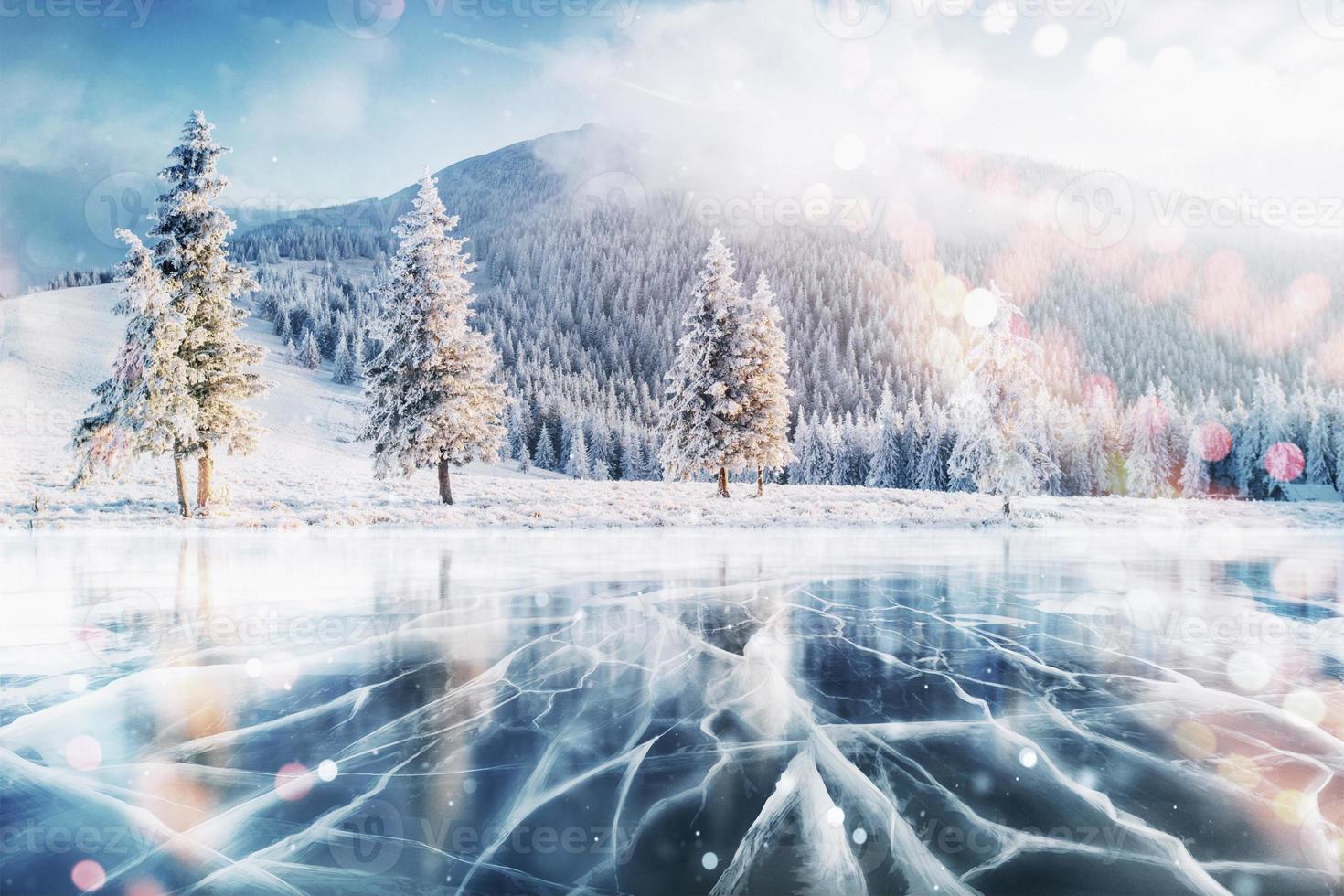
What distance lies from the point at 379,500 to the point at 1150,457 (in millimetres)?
83910

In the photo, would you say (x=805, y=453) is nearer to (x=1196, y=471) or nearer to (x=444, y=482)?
(x=1196, y=471)

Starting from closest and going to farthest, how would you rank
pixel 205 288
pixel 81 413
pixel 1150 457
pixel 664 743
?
pixel 664 743
pixel 205 288
pixel 81 413
pixel 1150 457

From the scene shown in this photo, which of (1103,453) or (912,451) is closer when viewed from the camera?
(1103,453)

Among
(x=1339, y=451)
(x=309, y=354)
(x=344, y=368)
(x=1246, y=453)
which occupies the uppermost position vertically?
(x=309, y=354)

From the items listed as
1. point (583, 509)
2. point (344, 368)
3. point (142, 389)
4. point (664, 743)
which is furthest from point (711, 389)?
point (344, 368)

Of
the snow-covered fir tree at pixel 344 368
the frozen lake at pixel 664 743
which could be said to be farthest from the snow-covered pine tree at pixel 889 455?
the frozen lake at pixel 664 743

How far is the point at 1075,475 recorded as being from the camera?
86188mm

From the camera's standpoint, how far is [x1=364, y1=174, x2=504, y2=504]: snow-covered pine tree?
2678cm

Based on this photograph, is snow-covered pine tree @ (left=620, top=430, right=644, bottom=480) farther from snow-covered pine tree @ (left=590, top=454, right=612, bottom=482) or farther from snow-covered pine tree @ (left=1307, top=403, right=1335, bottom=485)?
snow-covered pine tree @ (left=1307, top=403, right=1335, bottom=485)

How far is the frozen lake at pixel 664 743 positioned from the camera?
3.80 m

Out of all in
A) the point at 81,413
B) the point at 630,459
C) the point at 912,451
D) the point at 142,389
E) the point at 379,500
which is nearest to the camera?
the point at 142,389

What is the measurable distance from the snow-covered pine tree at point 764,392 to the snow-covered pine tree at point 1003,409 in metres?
7.75

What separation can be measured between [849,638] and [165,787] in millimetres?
6757

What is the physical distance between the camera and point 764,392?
31.8 m
